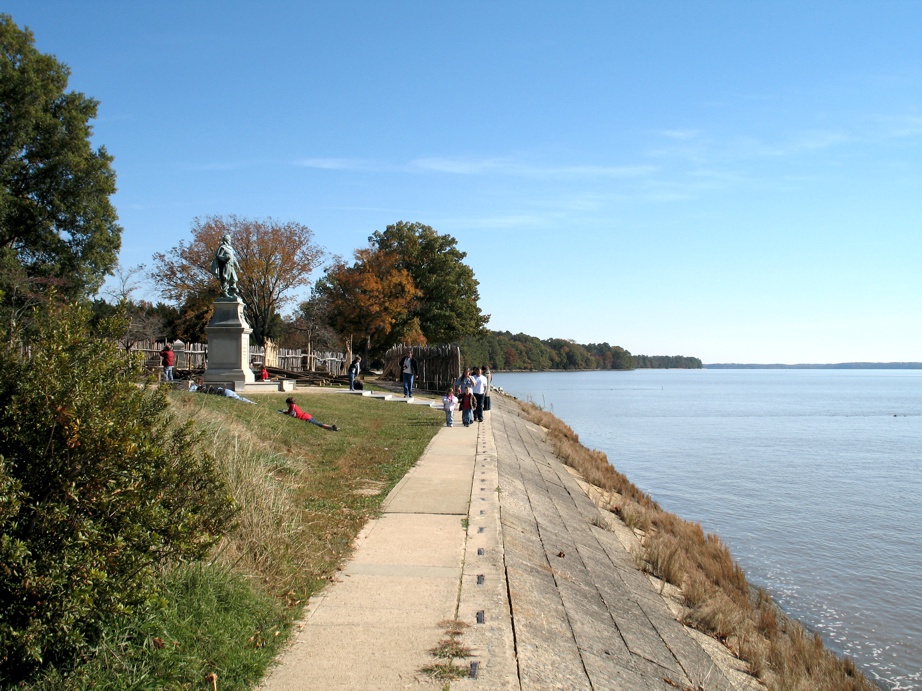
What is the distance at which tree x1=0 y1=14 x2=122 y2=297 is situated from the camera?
27500mm

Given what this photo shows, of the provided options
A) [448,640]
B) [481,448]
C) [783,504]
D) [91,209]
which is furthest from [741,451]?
[91,209]

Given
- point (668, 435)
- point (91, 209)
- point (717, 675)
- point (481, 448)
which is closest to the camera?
point (717, 675)

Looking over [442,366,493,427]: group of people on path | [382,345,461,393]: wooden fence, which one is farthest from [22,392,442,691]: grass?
[382,345,461,393]: wooden fence

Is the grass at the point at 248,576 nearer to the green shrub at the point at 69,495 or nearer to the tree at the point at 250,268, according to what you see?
the green shrub at the point at 69,495

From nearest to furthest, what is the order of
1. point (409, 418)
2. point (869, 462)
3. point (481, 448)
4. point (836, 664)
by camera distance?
point (836, 664), point (481, 448), point (409, 418), point (869, 462)

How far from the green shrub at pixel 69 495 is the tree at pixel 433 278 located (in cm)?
4804

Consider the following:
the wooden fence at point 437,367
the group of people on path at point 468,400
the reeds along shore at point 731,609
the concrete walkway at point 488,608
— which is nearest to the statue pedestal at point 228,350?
the group of people on path at point 468,400

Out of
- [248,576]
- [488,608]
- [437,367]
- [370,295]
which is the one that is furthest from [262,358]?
[488,608]

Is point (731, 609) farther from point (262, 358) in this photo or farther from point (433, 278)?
point (433, 278)

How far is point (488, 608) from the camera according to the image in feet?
18.7

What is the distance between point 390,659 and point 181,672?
4.11ft

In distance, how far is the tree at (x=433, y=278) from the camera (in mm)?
53375

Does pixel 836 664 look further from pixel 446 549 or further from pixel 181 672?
pixel 181 672

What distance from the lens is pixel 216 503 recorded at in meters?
4.79
